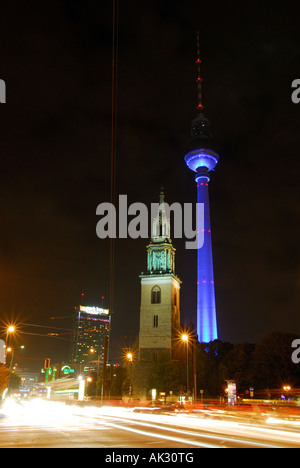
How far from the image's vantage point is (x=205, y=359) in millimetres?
78062

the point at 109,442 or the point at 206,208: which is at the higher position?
the point at 206,208

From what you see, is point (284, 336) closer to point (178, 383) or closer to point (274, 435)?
point (178, 383)

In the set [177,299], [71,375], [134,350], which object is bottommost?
[71,375]

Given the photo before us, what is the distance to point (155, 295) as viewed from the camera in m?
91.6

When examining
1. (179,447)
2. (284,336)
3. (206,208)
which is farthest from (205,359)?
(179,447)

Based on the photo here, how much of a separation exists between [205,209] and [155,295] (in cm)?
3325

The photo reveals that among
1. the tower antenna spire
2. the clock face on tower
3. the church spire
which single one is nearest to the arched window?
the church spire

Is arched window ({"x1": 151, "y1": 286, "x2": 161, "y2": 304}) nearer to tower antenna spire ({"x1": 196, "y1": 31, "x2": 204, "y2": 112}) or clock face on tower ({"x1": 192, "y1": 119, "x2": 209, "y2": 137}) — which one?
clock face on tower ({"x1": 192, "y1": 119, "x2": 209, "y2": 137})

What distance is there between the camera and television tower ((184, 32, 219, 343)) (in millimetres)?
103750

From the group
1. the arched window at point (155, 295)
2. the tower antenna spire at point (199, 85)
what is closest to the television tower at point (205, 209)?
the tower antenna spire at point (199, 85)

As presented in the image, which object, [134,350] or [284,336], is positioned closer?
[284,336]
